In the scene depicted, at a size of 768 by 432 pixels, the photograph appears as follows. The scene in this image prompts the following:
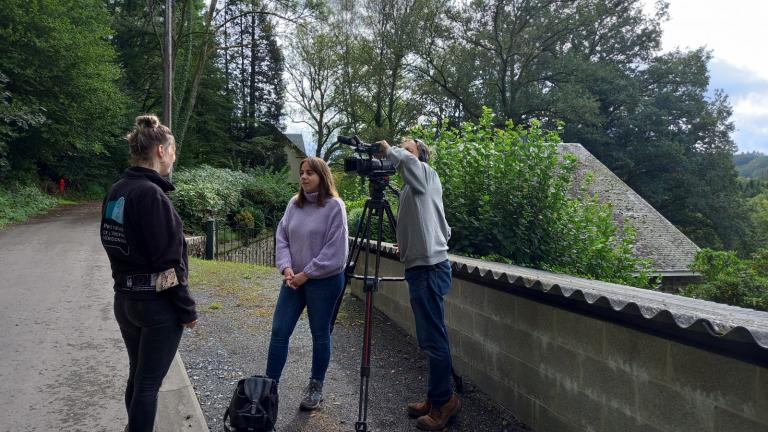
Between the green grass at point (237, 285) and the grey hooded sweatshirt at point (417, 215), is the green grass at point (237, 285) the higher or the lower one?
the lower one

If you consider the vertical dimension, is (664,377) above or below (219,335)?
above

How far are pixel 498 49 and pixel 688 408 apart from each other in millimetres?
28192

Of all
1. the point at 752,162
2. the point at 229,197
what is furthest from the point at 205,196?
the point at 752,162

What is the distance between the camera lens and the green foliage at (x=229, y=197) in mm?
16484

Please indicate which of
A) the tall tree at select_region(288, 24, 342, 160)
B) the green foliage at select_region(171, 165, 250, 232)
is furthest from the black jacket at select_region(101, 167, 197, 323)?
the tall tree at select_region(288, 24, 342, 160)

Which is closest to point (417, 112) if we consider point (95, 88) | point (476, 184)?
point (95, 88)

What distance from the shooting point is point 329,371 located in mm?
4465

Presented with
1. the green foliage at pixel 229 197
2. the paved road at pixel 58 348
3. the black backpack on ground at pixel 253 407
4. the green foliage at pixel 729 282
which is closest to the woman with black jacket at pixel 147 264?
the black backpack on ground at pixel 253 407

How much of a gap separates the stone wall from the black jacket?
2.15 meters

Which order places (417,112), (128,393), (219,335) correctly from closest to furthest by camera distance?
1. (128,393)
2. (219,335)
3. (417,112)

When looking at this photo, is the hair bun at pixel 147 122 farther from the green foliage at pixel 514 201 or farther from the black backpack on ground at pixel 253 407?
the green foliage at pixel 514 201

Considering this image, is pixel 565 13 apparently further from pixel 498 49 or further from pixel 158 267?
pixel 158 267

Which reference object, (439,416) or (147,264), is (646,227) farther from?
(147,264)

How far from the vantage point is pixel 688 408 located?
2277 mm
